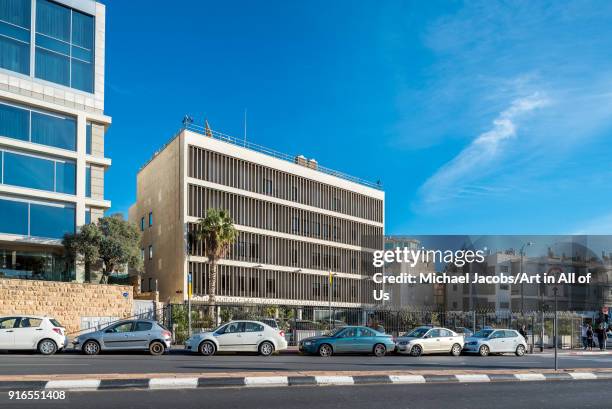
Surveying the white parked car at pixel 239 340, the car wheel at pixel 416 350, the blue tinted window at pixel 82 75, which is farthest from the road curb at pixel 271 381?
the blue tinted window at pixel 82 75

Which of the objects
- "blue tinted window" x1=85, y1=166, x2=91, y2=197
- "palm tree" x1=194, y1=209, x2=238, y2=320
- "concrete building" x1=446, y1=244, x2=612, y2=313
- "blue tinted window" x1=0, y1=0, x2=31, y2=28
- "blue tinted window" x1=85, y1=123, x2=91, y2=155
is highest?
"blue tinted window" x1=0, y1=0, x2=31, y2=28

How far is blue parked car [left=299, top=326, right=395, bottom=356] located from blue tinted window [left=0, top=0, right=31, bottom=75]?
2633cm

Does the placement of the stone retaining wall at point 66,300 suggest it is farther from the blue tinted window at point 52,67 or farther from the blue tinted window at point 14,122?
the blue tinted window at point 52,67

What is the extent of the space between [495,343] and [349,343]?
309 inches

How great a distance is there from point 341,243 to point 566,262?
42690 millimetres

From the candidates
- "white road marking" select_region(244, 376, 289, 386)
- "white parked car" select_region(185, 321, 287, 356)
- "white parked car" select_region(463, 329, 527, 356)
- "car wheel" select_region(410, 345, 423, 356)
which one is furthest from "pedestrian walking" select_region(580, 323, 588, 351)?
"white road marking" select_region(244, 376, 289, 386)

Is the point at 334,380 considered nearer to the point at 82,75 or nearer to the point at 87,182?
the point at 87,182

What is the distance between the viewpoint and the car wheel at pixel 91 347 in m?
24.8

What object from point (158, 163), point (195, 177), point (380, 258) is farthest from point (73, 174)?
point (380, 258)

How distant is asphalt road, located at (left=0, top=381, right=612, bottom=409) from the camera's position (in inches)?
437

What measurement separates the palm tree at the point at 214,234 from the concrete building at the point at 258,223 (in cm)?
151

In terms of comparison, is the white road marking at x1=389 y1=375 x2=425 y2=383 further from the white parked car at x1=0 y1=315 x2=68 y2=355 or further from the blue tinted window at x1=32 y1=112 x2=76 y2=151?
the blue tinted window at x1=32 y1=112 x2=76 y2=151

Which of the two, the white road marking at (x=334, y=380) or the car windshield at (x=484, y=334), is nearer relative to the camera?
the white road marking at (x=334, y=380)

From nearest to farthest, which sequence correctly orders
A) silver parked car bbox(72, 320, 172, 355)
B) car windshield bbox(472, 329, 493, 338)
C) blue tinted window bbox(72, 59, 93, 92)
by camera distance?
silver parked car bbox(72, 320, 172, 355) → car windshield bbox(472, 329, 493, 338) → blue tinted window bbox(72, 59, 93, 92)
